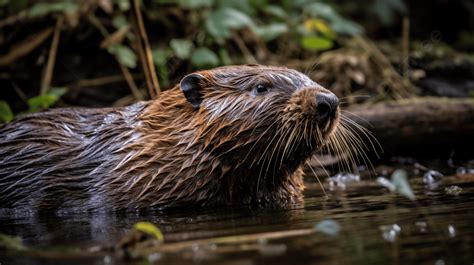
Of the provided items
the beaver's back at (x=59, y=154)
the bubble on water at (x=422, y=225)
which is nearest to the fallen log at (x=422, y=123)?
the beaver's back at (x=59, y=154)

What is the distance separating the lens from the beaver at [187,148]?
15.9 feet

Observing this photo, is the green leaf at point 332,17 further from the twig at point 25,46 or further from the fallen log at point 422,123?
the twig at point 25,46

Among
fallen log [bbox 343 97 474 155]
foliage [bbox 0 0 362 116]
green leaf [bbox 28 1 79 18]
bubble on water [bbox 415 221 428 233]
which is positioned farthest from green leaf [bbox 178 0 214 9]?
bubble on water [bbox 415 221 428 233]

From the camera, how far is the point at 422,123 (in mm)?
7148

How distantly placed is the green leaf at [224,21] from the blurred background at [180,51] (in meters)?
0.01

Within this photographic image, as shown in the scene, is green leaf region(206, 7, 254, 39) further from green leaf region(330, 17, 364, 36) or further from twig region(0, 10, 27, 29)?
twig region(0, 10, 27, 29)

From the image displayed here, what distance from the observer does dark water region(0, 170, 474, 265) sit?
2871 millimetres

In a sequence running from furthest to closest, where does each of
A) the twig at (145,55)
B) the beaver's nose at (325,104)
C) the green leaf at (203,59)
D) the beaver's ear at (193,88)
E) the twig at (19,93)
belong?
the green leaf at (203,59)
the twig at (19,93)
the twig at (145,55)
the beaver's ear at (193,88)
the beaver's nose at (325,104)

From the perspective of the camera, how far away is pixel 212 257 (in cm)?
292

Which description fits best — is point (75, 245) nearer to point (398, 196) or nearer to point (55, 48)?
point (398, 196)

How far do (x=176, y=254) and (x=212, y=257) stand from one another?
0.19m

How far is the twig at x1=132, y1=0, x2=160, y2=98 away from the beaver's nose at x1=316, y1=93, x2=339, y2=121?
2.68 metres

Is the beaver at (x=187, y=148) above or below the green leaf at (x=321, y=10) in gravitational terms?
below

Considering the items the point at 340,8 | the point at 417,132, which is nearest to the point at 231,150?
the point at 417,132
